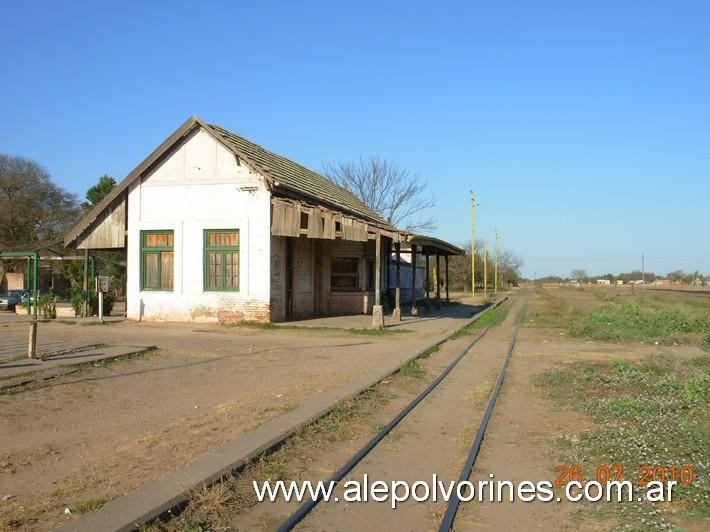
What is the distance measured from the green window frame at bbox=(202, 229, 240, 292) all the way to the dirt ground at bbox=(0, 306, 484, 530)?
510 cm

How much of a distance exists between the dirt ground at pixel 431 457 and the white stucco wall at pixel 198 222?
10870mm

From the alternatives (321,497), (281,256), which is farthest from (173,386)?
(281,256)

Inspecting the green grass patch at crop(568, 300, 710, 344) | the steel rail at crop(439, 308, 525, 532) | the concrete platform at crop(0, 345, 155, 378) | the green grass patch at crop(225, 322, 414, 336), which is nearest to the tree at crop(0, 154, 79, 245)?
the green grass patch at crop(225, 322, 414, 336)

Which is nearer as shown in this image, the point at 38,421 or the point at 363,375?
the point at 38,421

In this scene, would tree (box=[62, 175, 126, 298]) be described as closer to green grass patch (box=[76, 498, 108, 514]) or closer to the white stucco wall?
the white stucco wall

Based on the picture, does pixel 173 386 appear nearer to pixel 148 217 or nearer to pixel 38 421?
pixel 38 421

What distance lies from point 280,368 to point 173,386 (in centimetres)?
278

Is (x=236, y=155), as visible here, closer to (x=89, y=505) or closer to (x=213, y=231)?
(x=213, y=231)

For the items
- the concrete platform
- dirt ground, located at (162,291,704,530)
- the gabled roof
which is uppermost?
the gabled roof

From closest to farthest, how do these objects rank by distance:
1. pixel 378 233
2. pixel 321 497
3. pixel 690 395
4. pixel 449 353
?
pixel 321 497, pixel 690 395, pixel 449 353, pixel 378 233

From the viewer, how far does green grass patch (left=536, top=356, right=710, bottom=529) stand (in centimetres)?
529

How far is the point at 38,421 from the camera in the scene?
8250 millimetres

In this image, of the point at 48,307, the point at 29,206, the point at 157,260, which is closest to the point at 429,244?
the point at 157,260

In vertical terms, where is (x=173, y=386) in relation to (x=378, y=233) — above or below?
below
